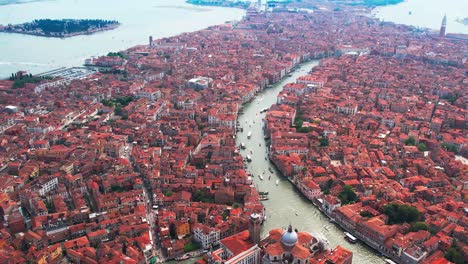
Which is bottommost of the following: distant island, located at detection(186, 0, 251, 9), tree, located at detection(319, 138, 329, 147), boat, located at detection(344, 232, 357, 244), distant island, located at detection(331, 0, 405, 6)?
boat, located at detection(344, 232, 357, 244)

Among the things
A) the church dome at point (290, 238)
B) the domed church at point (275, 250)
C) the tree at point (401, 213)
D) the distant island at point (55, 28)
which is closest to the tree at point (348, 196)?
the tree at point (401, 213)

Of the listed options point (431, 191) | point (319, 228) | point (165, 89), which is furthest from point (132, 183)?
point (165, 89)

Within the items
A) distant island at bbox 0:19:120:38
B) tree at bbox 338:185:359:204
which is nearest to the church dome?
tree at bbox 338:185:359:204

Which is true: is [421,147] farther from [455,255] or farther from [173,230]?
[173,230]

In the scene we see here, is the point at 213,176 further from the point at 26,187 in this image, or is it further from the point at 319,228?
the point at 26,187

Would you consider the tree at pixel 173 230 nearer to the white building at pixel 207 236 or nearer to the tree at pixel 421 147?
the white building at pixel 207 236

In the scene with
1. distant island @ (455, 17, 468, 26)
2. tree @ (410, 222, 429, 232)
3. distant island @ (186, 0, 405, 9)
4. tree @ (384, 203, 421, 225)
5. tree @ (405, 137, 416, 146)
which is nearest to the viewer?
tree @ (410, 222, 429, 232)

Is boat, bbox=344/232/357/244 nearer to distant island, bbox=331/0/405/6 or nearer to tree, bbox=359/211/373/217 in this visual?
tree, bbox=359/211/373/217

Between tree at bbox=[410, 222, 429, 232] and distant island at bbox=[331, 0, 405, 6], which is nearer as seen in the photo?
tree at bbox=[410, 222, 429, 232]
